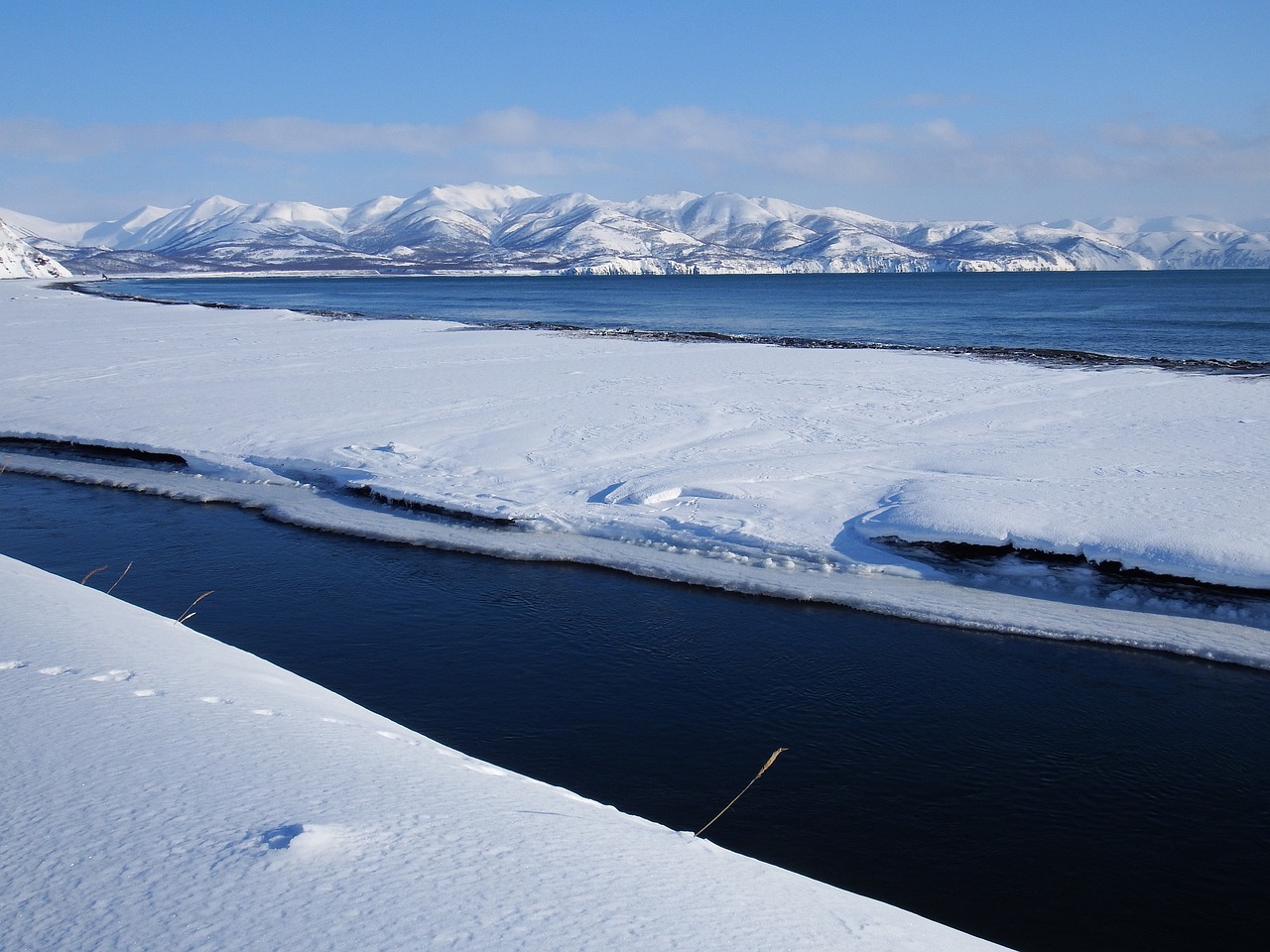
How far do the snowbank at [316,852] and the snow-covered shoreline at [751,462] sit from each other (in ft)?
18.6

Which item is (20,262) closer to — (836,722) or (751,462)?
(751,462)

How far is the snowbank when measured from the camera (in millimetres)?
2949

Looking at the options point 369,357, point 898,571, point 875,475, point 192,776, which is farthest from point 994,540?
point 369,357

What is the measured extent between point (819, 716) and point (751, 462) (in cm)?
604

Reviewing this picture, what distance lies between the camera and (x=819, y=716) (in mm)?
6969

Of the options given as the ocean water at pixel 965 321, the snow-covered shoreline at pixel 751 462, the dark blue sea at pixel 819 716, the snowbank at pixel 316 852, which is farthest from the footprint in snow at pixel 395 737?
the ocean water at pixel 965 321

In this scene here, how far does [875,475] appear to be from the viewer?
1188 centimetres

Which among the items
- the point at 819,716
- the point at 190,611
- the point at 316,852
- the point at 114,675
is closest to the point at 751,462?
the point at 819,716

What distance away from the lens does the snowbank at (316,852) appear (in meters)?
2.95

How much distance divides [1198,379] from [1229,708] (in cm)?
1571

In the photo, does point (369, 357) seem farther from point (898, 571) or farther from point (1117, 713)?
point (1117, 713)

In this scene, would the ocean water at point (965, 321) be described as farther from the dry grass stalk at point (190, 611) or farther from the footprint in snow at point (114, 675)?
the footprint in snow at point (114, 675)

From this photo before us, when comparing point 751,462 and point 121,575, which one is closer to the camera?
point 121,575

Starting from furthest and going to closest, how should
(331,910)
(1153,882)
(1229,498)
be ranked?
(1229,498) < (1153,882) < (331,910)
